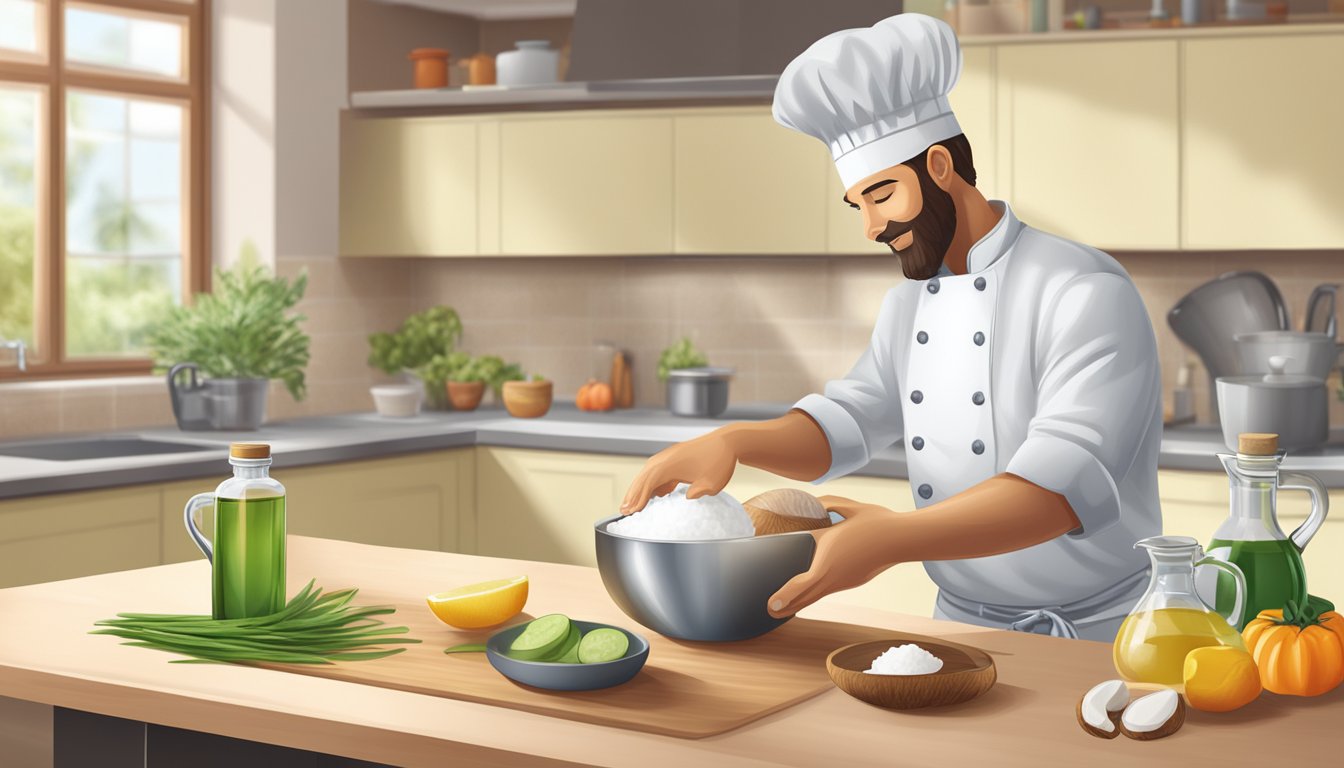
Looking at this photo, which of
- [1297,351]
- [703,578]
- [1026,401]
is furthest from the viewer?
[1297,351]

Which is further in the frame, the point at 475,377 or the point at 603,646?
the point at 475,377

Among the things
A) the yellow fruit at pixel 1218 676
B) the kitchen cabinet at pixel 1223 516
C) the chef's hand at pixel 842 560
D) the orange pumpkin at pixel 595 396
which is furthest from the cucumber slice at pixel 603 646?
the orange pumpkin at pixel 595 396

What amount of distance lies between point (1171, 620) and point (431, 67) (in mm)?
3921

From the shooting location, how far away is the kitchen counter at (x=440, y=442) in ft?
11.0

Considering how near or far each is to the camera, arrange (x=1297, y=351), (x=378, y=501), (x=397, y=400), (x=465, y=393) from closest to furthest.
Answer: (x=1297, y=351), (x=378, y=501), (x=397, y=400), (x=465, y=393)

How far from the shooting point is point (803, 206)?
447cm

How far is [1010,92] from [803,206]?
2.24 feet

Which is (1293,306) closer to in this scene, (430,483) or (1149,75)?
(1149,75)

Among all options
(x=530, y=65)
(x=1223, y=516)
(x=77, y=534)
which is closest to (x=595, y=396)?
(x=530, y=65)

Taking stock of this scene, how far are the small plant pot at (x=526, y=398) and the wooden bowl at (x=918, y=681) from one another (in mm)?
3150

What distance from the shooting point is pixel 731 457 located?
1863 millimetres

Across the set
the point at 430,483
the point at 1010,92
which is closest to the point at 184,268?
the point at 430,483

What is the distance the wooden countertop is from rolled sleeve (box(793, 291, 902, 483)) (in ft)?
1.31

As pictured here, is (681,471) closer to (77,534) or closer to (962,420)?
(962,420)
